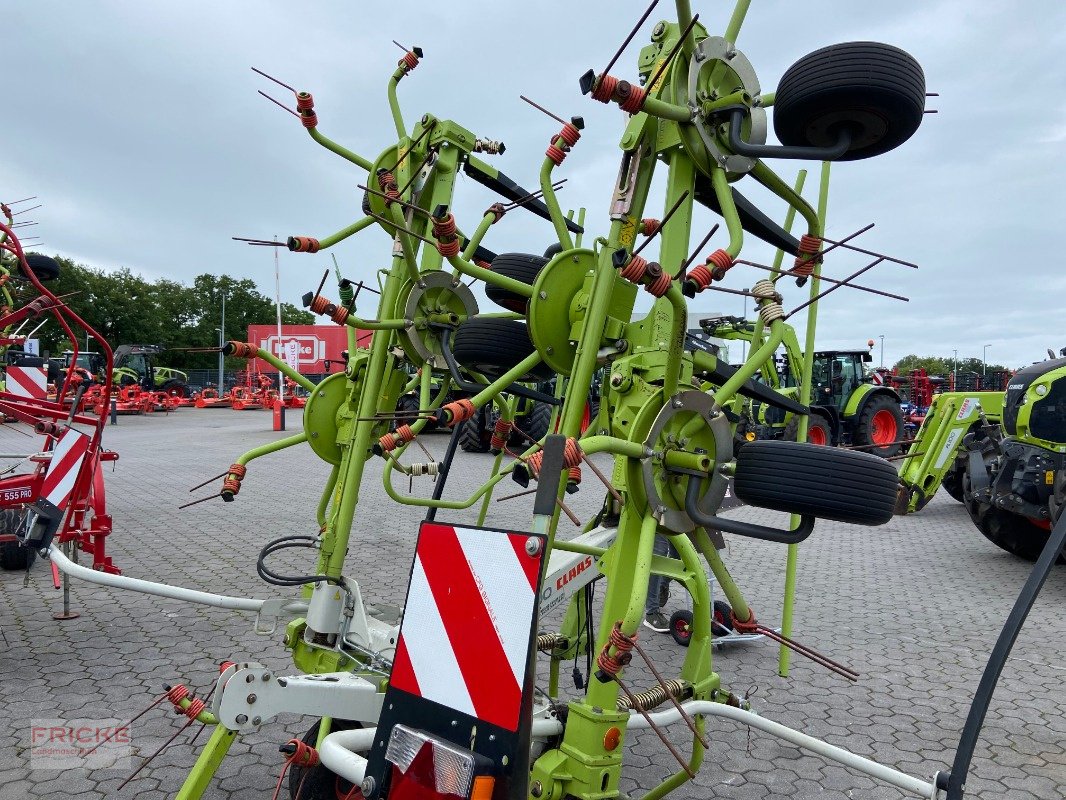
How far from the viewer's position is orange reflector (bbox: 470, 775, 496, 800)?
1.73m

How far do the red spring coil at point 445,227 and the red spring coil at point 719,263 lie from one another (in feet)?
2.98

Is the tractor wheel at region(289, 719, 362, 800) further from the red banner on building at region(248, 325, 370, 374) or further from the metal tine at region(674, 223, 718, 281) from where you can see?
the red banner on building at region(248, 325, 370, 374)

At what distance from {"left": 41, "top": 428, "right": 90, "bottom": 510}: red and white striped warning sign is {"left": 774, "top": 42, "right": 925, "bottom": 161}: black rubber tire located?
14.1 feet

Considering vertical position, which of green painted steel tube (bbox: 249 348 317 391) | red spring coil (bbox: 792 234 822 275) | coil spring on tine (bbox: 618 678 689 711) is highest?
red spring coil (bbox: 792 234 822 275)

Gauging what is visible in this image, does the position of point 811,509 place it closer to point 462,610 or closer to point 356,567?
point 462,610

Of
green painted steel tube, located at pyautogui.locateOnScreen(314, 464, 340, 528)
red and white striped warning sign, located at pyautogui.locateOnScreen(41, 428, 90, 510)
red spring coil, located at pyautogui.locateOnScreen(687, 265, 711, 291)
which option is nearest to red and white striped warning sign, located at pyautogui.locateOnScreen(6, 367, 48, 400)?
red and white striped warning sign, located at pyautogui.locateOnScreen(41, 428, 90, 510)

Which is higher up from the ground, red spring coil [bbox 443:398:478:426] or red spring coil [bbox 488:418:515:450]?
red spring coil [bbox 443:398:478:426]

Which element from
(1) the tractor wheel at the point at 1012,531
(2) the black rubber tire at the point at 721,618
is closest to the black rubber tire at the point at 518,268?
(2) the black rubber tire at the point at 721,618

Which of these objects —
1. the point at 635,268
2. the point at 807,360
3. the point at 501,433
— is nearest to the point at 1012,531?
the point at 807,360

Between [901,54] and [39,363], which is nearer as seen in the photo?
[901,54]

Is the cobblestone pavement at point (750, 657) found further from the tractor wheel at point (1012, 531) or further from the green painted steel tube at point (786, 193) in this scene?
the green painted steel tube at point (786, 193)

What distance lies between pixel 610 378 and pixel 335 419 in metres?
1.75

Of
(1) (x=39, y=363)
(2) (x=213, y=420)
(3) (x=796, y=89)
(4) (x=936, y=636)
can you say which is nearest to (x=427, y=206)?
(3) (x=796, y=89)

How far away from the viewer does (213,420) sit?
26609 mm
